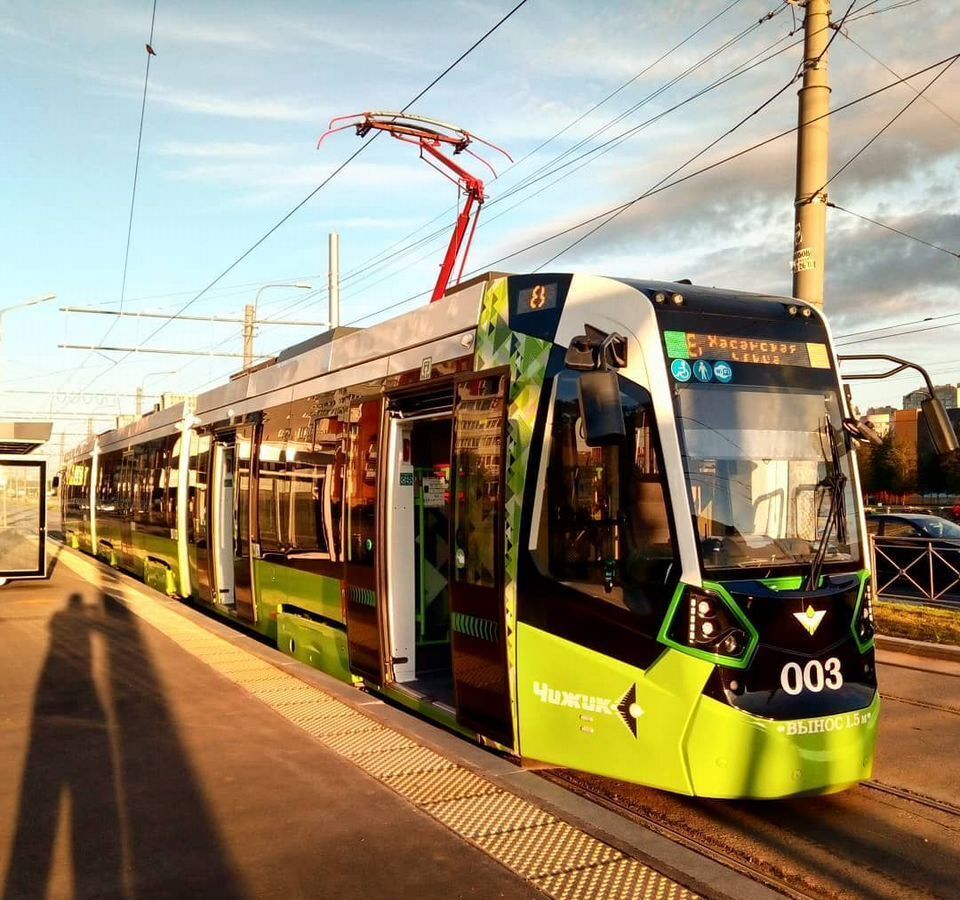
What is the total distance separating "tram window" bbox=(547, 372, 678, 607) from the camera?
5.29 metres

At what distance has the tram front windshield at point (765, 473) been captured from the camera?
5.28 m

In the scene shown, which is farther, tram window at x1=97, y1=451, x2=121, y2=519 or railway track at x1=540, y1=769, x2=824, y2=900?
tram window at x1=97, y1=451, x2=121, y2=519

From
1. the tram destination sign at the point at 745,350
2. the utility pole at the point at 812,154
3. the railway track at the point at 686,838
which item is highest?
the utility pole at the point at 812,154

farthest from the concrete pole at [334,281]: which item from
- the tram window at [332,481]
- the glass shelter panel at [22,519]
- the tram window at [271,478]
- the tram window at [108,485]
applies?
the tram window at [332,481]

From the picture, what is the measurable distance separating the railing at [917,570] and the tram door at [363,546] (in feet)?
27.3

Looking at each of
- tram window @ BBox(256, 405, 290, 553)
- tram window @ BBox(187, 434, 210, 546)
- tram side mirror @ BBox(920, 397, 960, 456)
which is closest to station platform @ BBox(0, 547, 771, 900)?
tram window @ BBox(256, 405, 290, 553)

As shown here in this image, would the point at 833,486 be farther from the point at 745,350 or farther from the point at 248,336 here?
the point at 248,336

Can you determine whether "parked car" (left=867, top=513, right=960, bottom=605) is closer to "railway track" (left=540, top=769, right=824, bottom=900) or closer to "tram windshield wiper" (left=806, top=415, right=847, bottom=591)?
"tram windshield wiper" (left=806, top=415, right=847, bottom=591)

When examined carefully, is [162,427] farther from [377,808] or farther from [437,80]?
[377,808]

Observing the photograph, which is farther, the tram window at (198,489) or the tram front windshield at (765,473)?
the tram window at (198,489)

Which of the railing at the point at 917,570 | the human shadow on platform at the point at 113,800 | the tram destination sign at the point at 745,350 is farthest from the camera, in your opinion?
the railing at the point at 917,570

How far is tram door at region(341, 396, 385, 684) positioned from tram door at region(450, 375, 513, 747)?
4.08 feet

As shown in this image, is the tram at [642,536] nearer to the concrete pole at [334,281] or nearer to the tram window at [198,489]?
the tram window at [198,489]

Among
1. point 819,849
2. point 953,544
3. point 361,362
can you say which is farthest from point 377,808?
point 953,544
